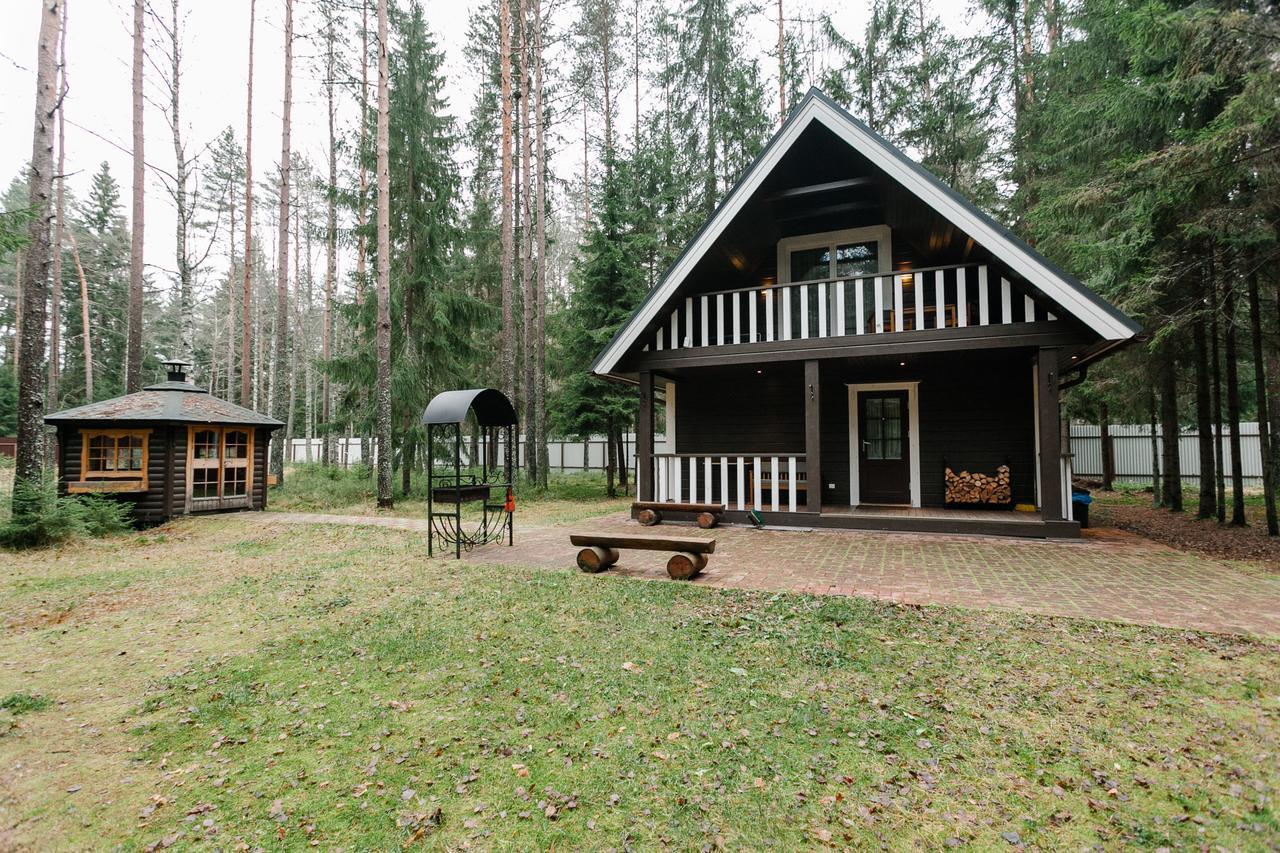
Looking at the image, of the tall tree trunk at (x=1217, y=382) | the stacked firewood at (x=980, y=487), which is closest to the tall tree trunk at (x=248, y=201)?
the stacked firewood at (x=980, y=487)

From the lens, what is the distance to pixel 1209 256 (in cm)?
839

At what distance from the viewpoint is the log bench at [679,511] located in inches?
389

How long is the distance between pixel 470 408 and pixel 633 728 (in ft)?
19.1

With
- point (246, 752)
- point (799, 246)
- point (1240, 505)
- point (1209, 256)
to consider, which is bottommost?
point (246, 752)

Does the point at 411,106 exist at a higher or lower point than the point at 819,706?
higher

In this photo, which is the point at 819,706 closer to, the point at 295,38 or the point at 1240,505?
the point at 1240,505

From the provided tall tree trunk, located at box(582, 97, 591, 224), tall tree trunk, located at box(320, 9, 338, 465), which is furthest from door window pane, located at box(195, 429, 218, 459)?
tall tree trunk, located at box(582, 97, 591, 224)

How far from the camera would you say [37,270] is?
29.1ft

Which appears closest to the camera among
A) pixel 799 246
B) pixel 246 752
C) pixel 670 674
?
pixel 246 752

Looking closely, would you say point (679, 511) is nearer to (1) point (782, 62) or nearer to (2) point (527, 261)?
(2) point (527, 261)

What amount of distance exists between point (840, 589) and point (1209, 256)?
836 cm

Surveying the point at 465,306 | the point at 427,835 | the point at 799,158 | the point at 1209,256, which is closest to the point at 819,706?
the point at 427,835

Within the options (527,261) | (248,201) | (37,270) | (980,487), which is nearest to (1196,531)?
(980,487)

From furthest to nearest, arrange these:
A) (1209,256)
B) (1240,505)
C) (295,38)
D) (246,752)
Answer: (295,38) < (1240,505) < (1209,256) < (246,752)
